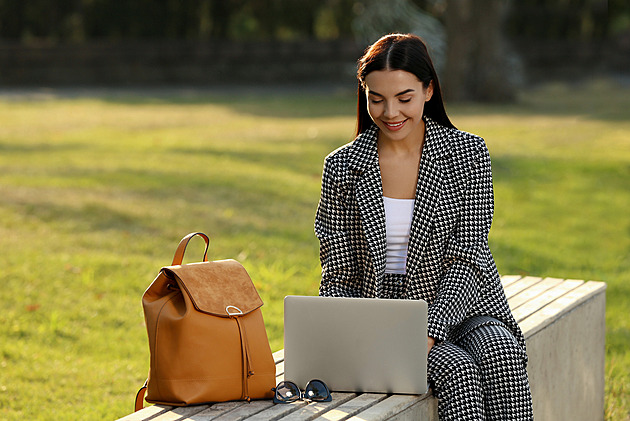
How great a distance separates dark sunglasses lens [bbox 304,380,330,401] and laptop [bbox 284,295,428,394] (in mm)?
64

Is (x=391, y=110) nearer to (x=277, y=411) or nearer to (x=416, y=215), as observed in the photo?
(x=416, y=215)

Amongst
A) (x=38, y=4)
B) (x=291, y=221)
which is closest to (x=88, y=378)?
(x=291, y=221)

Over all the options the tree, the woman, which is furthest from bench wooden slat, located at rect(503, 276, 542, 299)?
the tree

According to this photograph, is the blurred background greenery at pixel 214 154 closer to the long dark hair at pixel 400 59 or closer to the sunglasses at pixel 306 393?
the sunglasses at pixel 306 393

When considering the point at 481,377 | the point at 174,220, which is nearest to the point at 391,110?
the point at 481,377

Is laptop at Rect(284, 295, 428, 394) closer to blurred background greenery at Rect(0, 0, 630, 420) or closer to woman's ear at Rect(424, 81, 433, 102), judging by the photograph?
woman's ear at Rect(424, 81, 433, 102)

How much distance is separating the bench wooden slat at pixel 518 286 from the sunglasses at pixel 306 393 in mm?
1661

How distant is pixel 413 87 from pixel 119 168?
29.6 feet

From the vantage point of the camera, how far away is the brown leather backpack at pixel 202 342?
9.69 ft

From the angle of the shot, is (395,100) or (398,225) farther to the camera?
(398,225)

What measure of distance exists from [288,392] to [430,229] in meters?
0.80

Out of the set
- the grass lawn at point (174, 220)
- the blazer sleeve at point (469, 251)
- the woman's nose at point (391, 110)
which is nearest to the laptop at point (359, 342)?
the blazer sleeve at point (469, 251)

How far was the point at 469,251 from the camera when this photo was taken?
3.50 metres

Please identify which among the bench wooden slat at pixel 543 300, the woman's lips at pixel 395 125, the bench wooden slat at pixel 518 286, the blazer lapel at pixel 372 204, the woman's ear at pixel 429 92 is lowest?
the bench wooden slat at pixel 518 286
